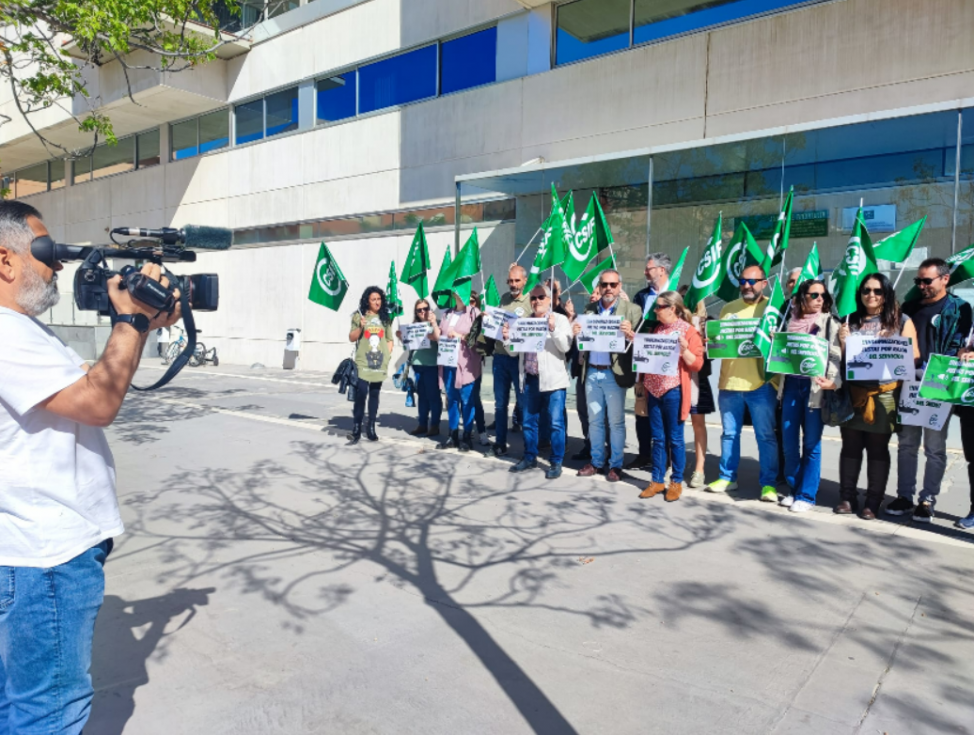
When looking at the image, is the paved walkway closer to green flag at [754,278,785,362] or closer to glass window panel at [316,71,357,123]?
green flag at [754,278,785,362]

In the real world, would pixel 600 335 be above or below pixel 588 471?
above

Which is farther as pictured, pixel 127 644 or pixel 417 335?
pixel 417 335

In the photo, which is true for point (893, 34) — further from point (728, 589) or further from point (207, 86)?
point (207, 86)

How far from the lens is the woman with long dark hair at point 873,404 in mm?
5520

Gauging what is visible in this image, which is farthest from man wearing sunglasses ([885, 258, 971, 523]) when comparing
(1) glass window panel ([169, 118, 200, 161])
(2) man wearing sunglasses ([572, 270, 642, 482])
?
(1) glass window panel ([169, 118, 200, 161])

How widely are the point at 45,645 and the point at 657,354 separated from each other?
5224 millimetres

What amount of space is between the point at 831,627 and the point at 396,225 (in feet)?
44.2

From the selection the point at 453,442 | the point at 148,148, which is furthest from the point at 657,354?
the point at 148,148

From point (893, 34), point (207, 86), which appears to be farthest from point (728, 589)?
point (207, 86)

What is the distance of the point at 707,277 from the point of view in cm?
753

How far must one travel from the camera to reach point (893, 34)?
31.4 ft

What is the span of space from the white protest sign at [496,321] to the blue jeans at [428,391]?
1.65 m

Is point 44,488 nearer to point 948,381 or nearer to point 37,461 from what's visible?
point 37,461

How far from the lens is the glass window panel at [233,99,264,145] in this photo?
19.3 metres
